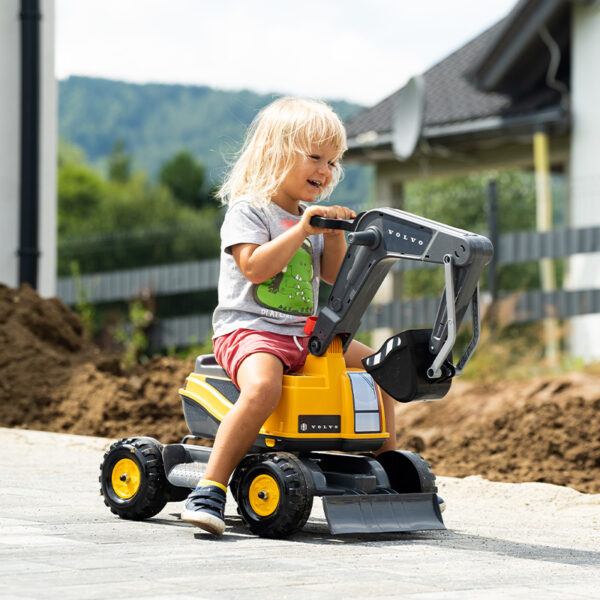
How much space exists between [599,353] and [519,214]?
7.67 metres

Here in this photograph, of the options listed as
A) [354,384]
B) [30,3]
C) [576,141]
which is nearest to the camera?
[354,384]

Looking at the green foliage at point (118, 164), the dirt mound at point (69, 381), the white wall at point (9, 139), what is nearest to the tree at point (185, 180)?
the green foliage at point (118, 164)

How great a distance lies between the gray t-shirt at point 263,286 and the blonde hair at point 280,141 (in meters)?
0.08

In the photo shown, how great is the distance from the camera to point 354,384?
13.2ft

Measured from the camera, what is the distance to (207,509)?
3.78m

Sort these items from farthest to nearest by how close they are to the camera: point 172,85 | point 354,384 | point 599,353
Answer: point 172,85 < point 599,353 < point 354,384

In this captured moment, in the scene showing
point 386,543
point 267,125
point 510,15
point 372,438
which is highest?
point 510,15

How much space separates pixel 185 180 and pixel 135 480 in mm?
54128

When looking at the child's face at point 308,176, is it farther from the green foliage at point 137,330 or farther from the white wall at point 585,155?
the green foliage at point 137,330

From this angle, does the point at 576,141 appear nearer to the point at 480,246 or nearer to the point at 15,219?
the point at 15,219

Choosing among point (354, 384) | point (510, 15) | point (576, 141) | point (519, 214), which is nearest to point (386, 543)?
point (354, 384)

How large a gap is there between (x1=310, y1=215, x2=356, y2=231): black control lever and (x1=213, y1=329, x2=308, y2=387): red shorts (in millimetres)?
454

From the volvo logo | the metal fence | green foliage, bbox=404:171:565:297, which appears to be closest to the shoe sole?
the volvo logo

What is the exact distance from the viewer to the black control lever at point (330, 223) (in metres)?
3.88
